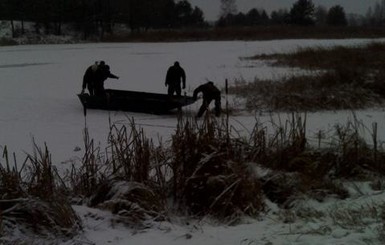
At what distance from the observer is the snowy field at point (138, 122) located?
469 cm

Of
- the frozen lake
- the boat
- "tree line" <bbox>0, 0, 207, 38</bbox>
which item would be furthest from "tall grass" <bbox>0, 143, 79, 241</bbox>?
"tree line" <bbox>0, 0, 207, 38</bbox>

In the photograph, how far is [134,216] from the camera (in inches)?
202

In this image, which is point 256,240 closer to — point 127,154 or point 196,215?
point 196,215

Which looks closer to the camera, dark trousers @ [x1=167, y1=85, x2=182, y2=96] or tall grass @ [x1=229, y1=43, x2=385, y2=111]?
tall grass @ [x1=229, y1=43, x2=385, y2=111]

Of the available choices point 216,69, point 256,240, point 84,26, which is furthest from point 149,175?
point 84,26

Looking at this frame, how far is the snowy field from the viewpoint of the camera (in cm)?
469

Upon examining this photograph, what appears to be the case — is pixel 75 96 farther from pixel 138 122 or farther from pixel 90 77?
pixel 138 122

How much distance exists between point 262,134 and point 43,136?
21.4 ft

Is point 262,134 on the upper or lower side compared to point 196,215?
upper

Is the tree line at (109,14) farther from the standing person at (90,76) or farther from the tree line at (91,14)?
the standing person at (90,76)

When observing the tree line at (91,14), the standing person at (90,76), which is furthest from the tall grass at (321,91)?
the tree line at (91,14)

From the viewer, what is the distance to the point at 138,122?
1289 centimetres

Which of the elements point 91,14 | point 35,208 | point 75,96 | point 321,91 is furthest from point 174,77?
point 91,14

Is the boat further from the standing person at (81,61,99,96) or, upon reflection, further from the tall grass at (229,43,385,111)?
the tall grass at (229,43,385,111)
